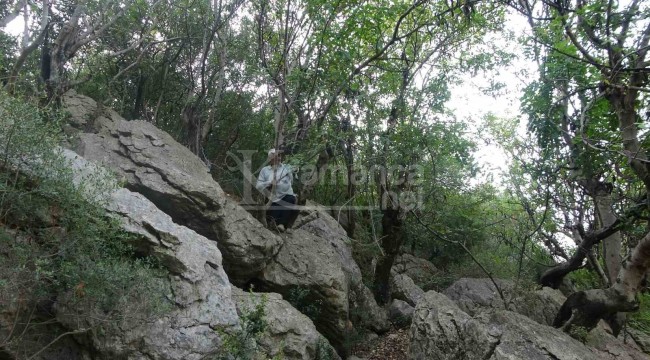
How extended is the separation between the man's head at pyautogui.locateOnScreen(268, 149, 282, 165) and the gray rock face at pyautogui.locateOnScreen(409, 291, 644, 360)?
329cm

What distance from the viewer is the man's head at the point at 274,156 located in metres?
7.72

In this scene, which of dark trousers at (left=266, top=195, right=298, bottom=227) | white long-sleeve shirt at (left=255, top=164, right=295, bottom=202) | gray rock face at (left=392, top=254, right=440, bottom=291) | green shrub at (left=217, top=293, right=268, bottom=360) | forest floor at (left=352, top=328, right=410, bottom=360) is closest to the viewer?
green shrub at (left=217, top=293, right=268, bottom=360)

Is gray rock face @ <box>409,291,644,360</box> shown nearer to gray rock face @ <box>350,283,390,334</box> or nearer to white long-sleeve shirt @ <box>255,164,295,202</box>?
gray rock face @ <box>350,283,390,334</box>

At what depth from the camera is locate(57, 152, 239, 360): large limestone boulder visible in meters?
4.92

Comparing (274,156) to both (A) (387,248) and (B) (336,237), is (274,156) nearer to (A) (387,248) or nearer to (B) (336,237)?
(B) (336,237)

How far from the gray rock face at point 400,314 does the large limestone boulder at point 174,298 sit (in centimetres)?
482

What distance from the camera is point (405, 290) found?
1052 cm

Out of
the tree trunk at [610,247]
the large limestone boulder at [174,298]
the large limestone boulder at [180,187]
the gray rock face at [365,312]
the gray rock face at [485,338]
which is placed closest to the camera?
the large limestone boulder at [174,298]

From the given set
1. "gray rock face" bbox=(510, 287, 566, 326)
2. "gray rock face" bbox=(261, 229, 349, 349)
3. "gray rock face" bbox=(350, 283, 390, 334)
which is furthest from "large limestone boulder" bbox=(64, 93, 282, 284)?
"gray rock face" bbox=(510, 287, 566, 326)

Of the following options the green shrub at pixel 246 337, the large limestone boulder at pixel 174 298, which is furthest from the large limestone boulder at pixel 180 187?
the green shrub at pixel 246 337

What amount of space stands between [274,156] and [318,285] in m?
2.35

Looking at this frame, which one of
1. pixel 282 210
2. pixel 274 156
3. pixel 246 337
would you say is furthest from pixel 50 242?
pixel 282 210

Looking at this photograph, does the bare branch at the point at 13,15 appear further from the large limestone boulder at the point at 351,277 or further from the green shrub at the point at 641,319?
the green shrub at the point at 641,319

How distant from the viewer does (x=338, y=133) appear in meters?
8.38
